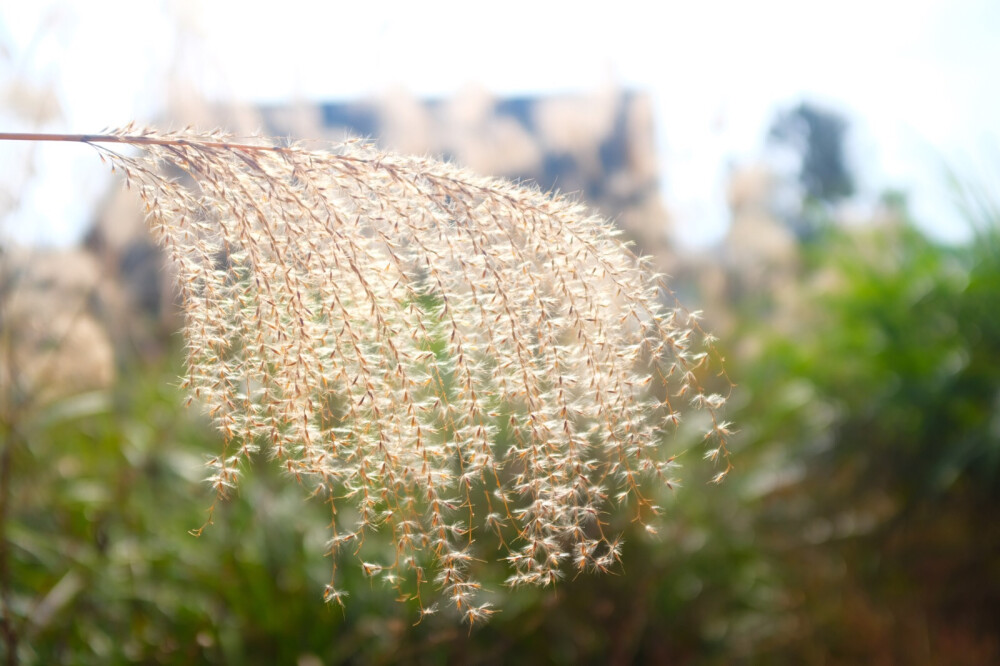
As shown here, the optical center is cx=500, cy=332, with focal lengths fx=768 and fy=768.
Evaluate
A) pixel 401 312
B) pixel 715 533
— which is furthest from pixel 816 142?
pixel 401 312

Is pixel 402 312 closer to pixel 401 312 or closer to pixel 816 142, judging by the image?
pixel 401 312

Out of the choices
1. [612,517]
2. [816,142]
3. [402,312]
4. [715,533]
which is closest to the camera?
[402,312]

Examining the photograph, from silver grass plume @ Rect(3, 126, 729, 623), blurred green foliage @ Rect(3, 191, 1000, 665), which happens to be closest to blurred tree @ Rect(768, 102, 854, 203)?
blurred green foliage @ Rect(3, 191, 1000, 665)

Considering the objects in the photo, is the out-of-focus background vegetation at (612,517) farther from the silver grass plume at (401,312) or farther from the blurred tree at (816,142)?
the blurred tree at (816,142)

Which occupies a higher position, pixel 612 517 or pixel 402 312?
pixel 402 312

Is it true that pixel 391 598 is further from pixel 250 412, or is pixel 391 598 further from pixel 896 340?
pixel 896 340

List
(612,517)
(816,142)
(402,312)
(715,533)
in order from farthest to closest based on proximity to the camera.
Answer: (816,142), (715,533), (612,517), (402,312)
